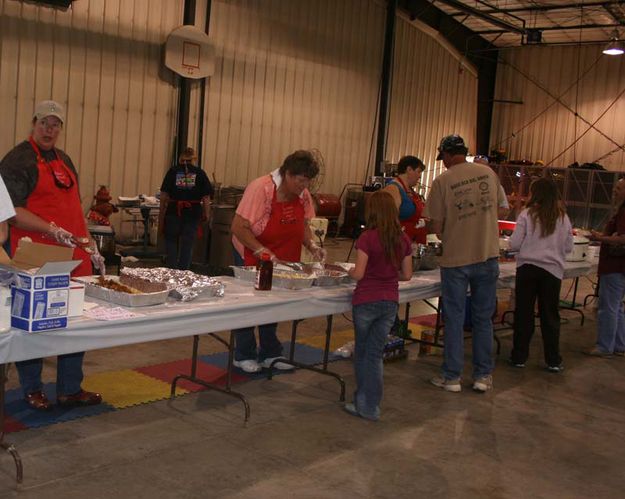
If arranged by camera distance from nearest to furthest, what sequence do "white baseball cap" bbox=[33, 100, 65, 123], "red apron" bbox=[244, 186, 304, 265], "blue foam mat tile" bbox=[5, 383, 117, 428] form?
"white baseball cap" bbox=[33, 100, 65, 123] < "blue foam mat tile" bbox=[5, 383, 117, 428] < "red apron" bbox=[244, 186, 304, 265]

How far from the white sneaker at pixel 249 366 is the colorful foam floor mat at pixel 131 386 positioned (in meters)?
0.03

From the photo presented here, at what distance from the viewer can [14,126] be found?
926cm

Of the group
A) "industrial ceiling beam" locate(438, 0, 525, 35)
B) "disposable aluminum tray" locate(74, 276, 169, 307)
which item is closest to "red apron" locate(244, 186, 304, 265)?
"disposable aluminum tray" locate(74, 276, 169, 307)

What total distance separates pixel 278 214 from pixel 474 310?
132 centimetres

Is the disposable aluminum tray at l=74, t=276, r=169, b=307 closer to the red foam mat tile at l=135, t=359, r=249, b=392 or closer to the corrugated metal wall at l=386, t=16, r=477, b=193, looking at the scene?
the red foam mat tile at l=135, t=359, r=249, b=392

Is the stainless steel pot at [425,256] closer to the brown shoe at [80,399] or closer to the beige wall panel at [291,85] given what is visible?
the brown shoe at [80,399]

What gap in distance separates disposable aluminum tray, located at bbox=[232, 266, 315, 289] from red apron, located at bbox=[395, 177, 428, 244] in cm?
137

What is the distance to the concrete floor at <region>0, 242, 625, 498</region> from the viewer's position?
123 inches

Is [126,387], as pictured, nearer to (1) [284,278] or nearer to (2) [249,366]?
(2) [249,366]

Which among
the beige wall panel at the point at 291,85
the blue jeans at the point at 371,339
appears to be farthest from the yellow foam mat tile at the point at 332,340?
the beige wall panel at the point at 291,85

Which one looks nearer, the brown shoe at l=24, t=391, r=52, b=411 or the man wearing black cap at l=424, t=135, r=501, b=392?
the brown shoe at l=24, t=391, r=52, b=411

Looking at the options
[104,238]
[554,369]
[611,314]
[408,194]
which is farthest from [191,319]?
[104,238]

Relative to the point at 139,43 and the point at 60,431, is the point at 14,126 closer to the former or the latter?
the point at 139,43

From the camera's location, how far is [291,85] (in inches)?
513
